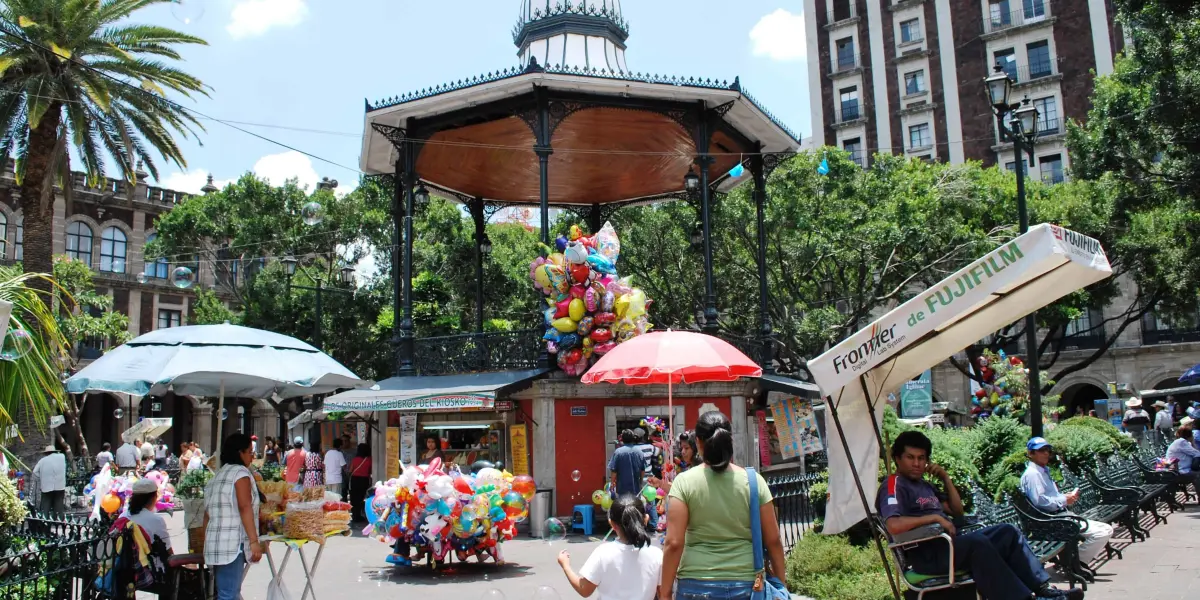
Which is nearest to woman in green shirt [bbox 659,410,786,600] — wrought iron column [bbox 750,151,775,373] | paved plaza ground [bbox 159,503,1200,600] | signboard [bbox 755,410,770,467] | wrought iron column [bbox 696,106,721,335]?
paved plaza ground [bbox 159,503,1200,600]

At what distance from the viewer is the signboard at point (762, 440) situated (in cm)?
1722

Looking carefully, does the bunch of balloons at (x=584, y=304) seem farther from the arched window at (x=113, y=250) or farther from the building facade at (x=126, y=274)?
the arched window at (x=113, y=250)

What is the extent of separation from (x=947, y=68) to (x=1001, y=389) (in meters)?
35.9

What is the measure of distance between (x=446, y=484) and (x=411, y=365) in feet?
24.3

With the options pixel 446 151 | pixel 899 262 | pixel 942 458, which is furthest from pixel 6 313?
pixel 899 262

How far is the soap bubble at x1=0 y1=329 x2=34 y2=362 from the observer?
734 cm

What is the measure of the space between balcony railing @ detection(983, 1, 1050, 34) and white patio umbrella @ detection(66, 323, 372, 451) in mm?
48454

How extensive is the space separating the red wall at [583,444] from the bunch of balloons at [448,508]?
458cm

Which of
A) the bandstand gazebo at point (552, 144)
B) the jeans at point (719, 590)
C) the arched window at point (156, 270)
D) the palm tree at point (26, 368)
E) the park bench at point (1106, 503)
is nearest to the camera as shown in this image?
the jeans at point (719, 590)

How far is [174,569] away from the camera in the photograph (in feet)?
23.9

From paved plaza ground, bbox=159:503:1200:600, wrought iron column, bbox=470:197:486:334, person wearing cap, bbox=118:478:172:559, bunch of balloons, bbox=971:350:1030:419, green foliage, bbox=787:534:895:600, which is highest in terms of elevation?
wrought iron column, bbox=470:197:486:334

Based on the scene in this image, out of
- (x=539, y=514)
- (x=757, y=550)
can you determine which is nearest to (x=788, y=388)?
(x=539, y=514)

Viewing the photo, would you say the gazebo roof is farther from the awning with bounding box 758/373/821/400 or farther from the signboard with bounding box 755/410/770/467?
the signboard with bounding box 755/410/770/467

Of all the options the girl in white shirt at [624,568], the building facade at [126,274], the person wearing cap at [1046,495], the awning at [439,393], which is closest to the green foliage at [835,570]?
the person wearing cap at [1046,495]
